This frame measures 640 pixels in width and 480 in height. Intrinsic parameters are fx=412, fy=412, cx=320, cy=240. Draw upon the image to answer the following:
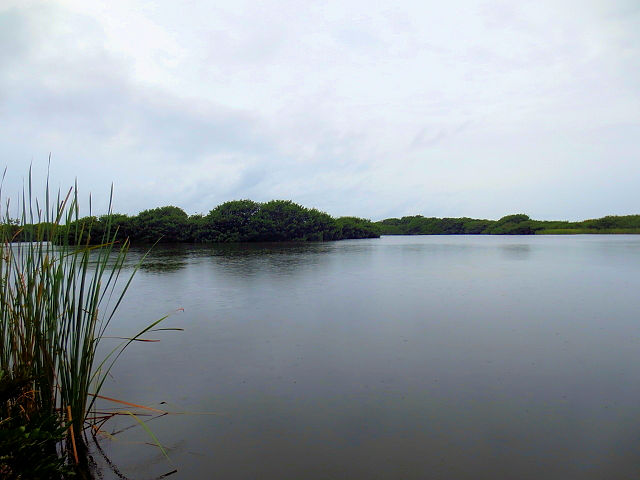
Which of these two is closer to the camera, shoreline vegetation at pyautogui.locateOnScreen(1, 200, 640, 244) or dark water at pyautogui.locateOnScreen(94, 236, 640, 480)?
dark water at pyautogui.locateOnScreen(94, 236, 640, 480)

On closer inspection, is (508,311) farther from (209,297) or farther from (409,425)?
(209,297)

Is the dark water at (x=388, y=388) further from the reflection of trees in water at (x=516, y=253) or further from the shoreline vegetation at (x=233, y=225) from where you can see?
the shoreline vegetation at (x=233, y=225)

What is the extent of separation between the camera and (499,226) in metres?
48.6

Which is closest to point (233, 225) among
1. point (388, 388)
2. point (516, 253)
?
point (516, 253)

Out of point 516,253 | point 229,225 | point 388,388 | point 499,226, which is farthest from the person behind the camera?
point 499,226

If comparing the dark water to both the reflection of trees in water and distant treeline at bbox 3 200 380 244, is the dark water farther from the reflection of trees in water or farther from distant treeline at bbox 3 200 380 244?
distant treeline at bbox 3 200 380 244

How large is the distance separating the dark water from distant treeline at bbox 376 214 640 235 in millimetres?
37420

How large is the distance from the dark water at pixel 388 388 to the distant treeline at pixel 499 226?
37.4 meters

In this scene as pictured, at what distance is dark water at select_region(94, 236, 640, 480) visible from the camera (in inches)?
71.2

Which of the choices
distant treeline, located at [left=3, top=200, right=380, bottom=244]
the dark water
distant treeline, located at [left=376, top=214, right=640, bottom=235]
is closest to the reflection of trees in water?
the dark water

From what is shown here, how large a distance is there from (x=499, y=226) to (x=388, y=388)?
166 feet

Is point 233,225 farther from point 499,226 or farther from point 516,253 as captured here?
point 499,226

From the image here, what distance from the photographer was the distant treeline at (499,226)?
39.2m

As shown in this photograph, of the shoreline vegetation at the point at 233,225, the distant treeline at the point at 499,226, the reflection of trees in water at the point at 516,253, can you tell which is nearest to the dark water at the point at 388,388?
the reflection of trees in water at the point at 516,253
